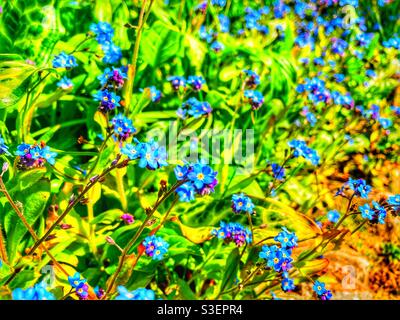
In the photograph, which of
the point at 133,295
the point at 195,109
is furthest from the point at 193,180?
the point at 195,109

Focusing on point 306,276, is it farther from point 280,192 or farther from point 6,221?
point 6,221

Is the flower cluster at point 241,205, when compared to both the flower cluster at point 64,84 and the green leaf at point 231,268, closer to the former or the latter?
the green leaf at point 231,268

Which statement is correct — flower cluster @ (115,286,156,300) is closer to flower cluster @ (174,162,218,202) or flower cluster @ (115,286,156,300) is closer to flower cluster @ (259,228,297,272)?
flower cluster @ (174,162,218,202)

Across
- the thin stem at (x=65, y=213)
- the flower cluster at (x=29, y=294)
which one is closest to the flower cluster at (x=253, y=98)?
the thin stem at (x=65, y=213)

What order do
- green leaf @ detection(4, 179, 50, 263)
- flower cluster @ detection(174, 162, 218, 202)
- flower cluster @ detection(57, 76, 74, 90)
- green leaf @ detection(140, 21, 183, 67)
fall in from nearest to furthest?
1. flower cluster @ detection(174, 162, 218, 202)
2. green leaf @ detection(4, 179, 50, 263)
3. flower cluster @ detection(57, 76, 74, 90)
4. green leaf @ detection(140, 21, 183, 67)

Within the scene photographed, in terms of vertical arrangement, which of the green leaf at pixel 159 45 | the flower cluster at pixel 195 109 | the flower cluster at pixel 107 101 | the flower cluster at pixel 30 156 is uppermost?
the green leaf at pixel 159 45

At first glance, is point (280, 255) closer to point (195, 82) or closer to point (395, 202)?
point (395, 202)

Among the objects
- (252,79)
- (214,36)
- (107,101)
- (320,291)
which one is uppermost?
(214,36)

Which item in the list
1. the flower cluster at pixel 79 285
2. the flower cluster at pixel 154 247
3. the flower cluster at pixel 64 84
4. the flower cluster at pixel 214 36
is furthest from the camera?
the flower cluster at pixel 214 36

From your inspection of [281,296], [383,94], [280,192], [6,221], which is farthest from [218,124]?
[383,94]

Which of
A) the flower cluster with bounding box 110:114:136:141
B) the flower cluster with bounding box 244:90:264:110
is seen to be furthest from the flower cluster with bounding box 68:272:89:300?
the flower cluster with bounding box 244:90:264:110
